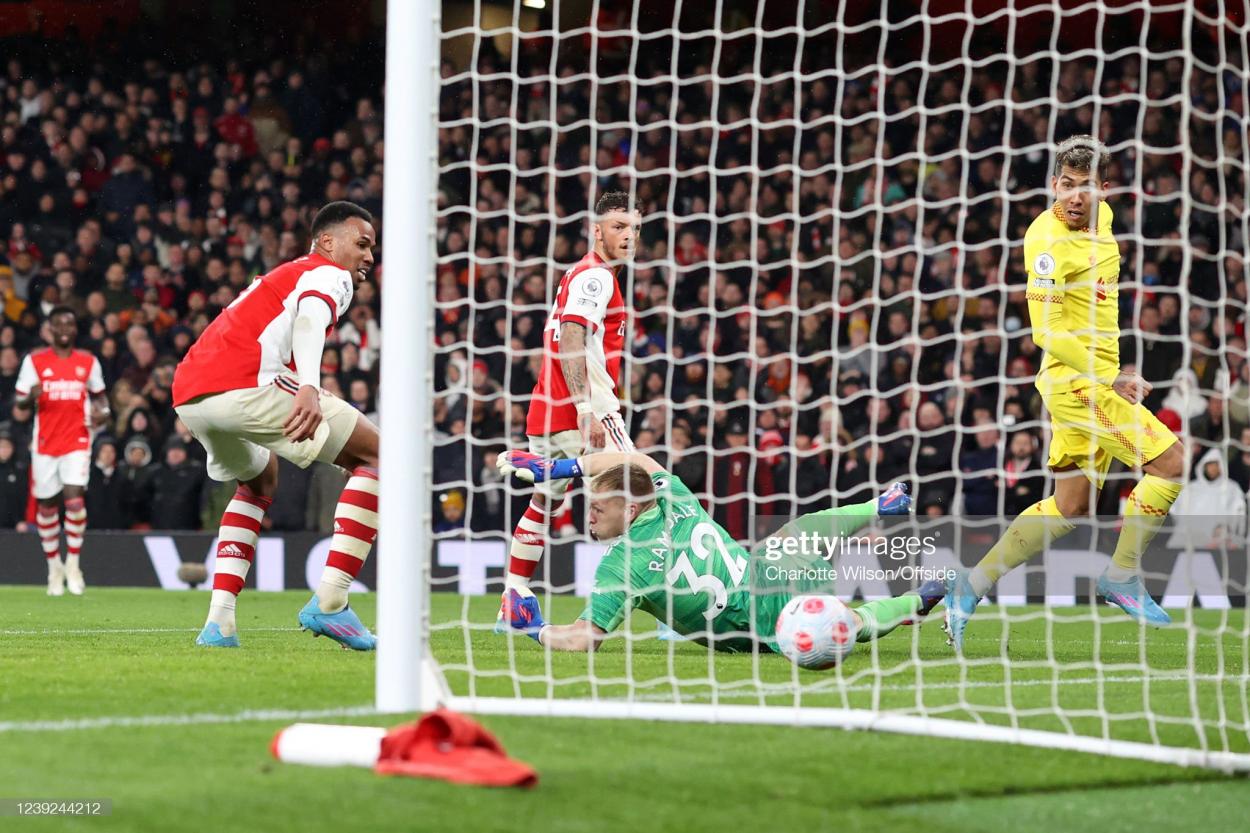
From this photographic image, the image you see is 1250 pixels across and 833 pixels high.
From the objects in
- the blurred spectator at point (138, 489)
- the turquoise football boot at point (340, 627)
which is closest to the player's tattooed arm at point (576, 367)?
the turquoise football boot at point (340, 627)

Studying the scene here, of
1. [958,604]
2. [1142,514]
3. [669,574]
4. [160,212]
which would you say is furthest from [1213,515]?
[160,212]

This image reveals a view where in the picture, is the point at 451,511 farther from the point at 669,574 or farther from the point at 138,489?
the point at 669,574

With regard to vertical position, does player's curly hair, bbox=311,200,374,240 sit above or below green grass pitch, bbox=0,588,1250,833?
above

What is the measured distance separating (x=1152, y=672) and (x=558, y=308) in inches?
118

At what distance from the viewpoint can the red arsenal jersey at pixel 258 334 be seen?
21.5 feet

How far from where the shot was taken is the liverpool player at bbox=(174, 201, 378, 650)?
647cm

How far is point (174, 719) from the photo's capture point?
4.33 meters

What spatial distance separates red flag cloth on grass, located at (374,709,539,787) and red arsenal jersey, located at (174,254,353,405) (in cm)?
317

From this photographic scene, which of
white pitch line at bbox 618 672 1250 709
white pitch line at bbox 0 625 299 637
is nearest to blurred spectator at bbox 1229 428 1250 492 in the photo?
white pitch line at bbox 618 672 1250 709

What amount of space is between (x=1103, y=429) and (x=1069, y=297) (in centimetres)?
60

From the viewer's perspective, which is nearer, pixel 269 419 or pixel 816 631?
pixel 816 631

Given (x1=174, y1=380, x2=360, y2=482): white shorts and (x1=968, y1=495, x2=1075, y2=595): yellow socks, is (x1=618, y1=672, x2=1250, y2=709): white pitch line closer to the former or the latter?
(x1=968, y1=495, x2=1075, y2=595): yellow socks

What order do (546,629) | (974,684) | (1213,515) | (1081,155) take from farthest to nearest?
(1213,515) < (1081,155) < (546,629) < (974,684)

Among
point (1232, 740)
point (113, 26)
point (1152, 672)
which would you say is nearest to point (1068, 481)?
point (1152, 672)
